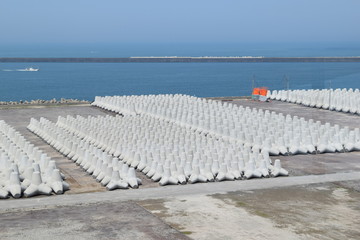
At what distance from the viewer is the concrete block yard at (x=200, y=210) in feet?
53.2

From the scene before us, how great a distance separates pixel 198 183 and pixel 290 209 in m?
4.09

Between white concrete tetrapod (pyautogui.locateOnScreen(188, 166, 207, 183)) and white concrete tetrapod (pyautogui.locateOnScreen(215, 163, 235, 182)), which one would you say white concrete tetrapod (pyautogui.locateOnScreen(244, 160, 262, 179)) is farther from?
white concrete tetrapod (pyautogui.locateOnScreen(188, 166, 207, 183))

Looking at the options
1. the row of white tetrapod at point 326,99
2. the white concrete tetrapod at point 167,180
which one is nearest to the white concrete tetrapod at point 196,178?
the white concrete tetrapod at point 167,180

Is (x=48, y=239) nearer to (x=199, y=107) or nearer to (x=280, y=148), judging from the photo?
(x=280, y=148)

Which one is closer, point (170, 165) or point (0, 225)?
point (0, 225)

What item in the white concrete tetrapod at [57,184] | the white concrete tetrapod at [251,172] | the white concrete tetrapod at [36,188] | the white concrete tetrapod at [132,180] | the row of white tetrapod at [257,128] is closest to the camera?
the white concrete tetrapod at [36,188]

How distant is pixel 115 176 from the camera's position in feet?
69.3

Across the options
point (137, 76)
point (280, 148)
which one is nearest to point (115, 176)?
point (280, 148)

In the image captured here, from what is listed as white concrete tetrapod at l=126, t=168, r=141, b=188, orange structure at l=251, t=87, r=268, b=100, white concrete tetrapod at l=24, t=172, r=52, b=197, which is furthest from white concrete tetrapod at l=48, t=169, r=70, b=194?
orange structure at l=251, t=87, r=268, b=100

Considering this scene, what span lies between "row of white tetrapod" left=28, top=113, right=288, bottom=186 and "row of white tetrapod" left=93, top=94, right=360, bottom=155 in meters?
1.58

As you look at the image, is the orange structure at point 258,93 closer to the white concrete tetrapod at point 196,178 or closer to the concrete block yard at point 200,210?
the concrete block yard at point 200,210

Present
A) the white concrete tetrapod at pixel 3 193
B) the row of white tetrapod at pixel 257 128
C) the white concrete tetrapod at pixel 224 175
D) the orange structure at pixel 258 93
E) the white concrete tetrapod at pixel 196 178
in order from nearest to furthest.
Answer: the white concrete tetrapod at pixel 3 193 < the white concrete tetrapod at pixel 196 178 < the white concrete tetrapod at pixel 224 175 < the row of white tetrapod at pixel 257 128 < the orange structure at pixel 258 93

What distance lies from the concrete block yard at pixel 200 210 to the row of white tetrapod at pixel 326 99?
17083 millimetres

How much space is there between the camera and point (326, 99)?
43875 mm
